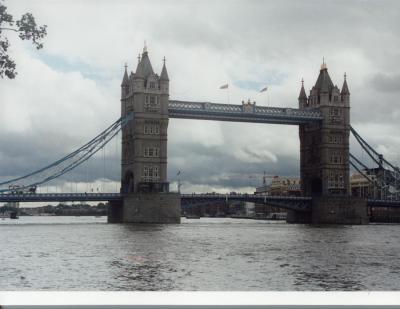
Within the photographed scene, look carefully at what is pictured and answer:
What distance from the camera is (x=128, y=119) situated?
A: 3435 inches

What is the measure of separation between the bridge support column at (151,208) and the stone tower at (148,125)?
11.7 ft

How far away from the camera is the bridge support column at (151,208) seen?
79250 millimetres

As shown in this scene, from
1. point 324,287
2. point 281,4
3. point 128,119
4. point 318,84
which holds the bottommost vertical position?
point 324,287

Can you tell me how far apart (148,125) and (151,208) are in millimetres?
11559

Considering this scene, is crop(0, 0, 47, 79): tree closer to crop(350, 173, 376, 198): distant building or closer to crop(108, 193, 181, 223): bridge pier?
crop(108, 193, 181, 223): bridge pier

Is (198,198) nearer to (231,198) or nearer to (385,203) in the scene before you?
(231,198)

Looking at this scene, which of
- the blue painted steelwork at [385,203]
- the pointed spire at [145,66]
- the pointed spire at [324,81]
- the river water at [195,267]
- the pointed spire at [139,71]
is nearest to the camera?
the river water at [195,267]

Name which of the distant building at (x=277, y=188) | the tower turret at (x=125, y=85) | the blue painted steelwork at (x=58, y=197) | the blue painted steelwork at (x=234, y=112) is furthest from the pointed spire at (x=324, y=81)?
the distant building at (x=277, y=188)

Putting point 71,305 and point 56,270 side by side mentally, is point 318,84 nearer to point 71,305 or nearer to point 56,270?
point 56,270

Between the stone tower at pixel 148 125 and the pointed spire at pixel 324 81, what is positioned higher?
the pointed spire at pixel 324 81

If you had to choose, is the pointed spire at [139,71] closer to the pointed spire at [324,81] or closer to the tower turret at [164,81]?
the tower turret at [164,81]

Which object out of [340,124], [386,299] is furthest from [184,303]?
[340,124]

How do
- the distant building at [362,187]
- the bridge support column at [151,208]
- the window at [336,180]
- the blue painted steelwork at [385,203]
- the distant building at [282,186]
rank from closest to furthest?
the bridge support column at [151,208], the blue painted steelwork at [385,203], the window at [336,180], the distant building at [362,187], the distant building at [282,186]

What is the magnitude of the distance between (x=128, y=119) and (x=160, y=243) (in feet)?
156
